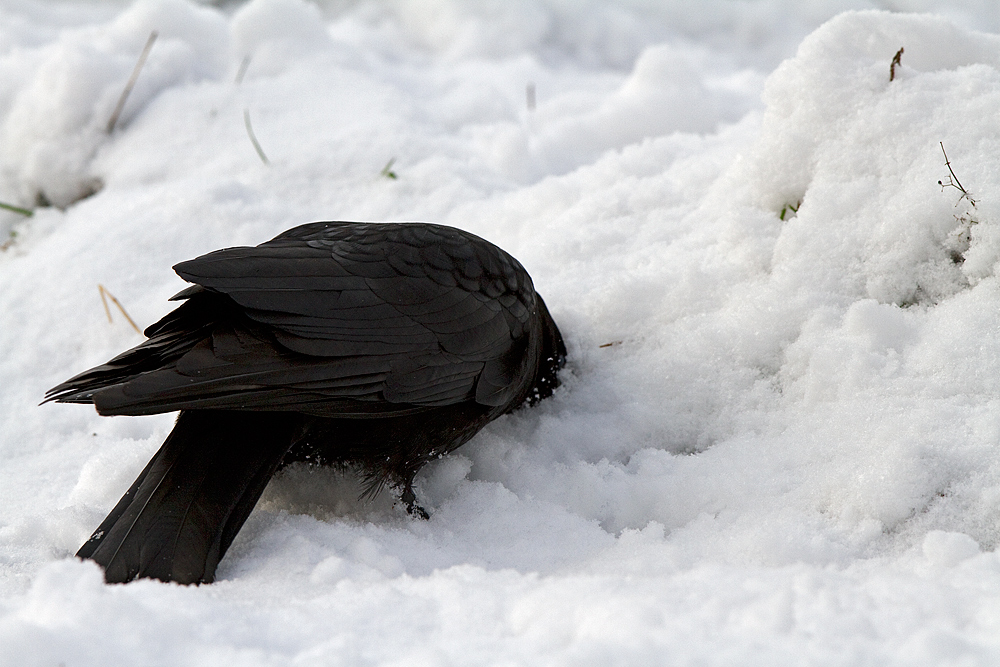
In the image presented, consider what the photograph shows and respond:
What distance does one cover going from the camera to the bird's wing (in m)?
1.88

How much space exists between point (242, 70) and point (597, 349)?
2.86 m

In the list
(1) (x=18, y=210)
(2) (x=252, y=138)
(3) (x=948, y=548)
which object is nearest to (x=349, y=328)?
(3) (x=948, y=548)

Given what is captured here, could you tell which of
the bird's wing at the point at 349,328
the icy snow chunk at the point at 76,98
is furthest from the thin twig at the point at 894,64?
the icy snow chunk at the point at 76,98

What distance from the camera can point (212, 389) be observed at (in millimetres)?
1829

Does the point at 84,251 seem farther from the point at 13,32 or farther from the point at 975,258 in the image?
the point at 975,258

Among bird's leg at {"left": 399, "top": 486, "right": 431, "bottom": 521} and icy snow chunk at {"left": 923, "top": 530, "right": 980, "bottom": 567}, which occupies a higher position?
icy snow chunk at {"left": 923, "top": 530, "right": 980, "bottom": 567}

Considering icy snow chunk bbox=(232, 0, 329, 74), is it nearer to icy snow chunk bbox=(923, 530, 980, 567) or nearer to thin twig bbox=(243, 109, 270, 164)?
thin twig bbox=(243, 109, 270, 164)

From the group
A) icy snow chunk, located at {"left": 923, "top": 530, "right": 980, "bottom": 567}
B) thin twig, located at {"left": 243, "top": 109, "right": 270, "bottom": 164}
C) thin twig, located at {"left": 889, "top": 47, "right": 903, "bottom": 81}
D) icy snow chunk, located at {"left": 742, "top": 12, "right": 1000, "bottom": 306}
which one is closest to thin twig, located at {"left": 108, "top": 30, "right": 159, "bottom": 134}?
thin twig, located at {"left": 243, "top": 109, "right": 270, "bottom": 164}

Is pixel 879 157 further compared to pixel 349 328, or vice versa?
pixel 879 157

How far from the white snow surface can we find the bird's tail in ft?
0.32

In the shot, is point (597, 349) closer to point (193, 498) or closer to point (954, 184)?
point (954, 184)

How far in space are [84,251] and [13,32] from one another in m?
2.11

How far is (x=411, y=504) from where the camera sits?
2209 millimetres

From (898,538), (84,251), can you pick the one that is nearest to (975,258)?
(898,538)
